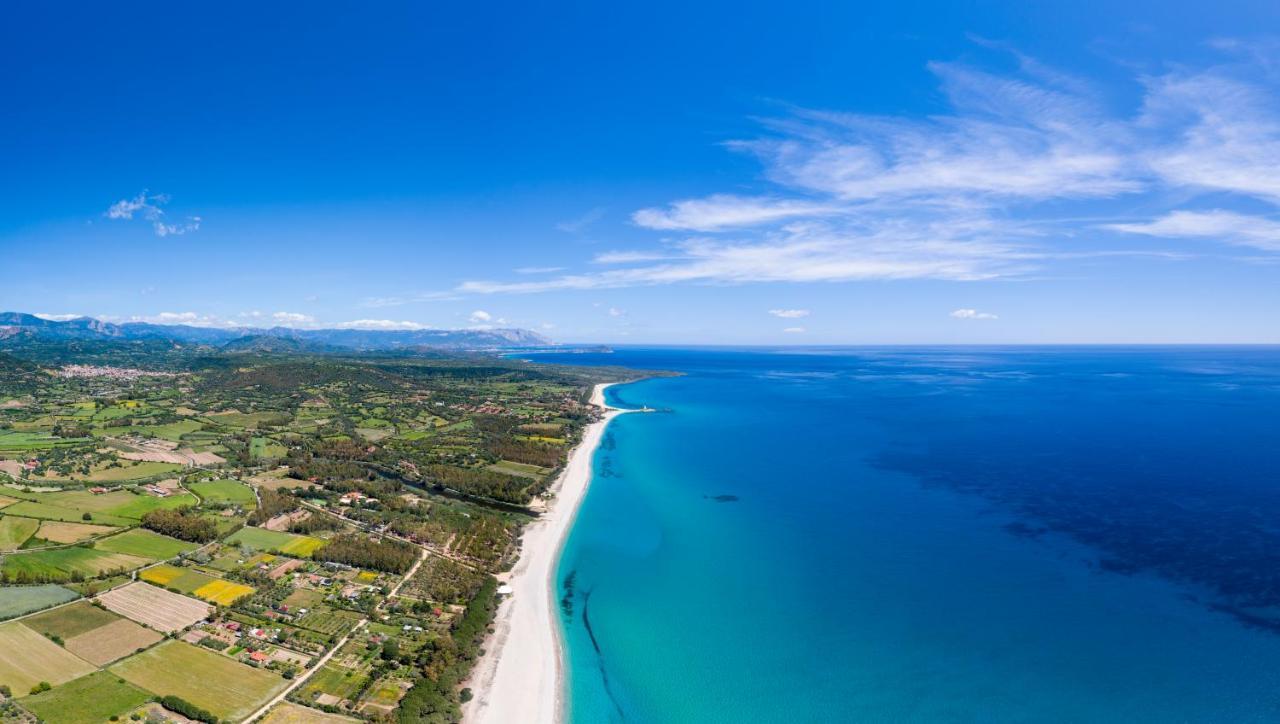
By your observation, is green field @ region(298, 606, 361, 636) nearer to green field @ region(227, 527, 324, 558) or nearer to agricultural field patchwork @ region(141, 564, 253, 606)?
agricultural field patchwork @ region(141, 564, 253, 606)

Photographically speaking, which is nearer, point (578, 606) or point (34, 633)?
A: point (34, 633)

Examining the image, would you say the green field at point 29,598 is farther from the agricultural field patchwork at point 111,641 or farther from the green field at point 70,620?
the agricultural field patchwork at point 111,641

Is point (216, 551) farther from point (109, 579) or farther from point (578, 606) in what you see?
point (578, 606)

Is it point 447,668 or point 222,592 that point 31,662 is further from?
point 447,668

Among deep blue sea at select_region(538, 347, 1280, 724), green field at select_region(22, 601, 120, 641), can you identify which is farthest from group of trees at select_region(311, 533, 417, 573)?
deep blue sea at select_region(538, 347, 1280, 724)

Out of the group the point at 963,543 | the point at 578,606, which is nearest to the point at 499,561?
the point at 578,606

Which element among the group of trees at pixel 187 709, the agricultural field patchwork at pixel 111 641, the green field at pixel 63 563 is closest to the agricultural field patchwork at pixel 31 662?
the agricultural field patchwork at pixel 111 641
